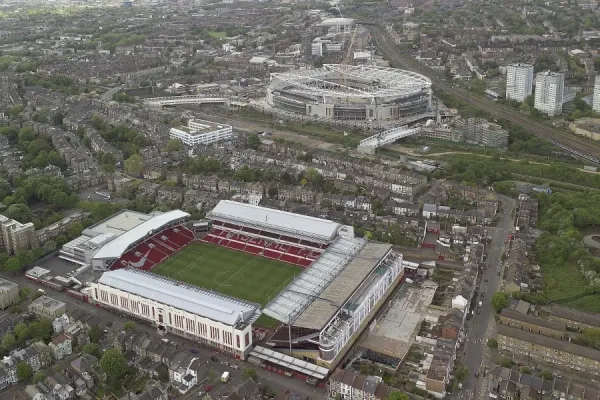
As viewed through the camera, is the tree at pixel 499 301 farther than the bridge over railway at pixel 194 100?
No

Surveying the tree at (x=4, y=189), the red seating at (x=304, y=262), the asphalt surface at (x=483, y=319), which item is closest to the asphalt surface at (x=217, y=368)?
the asphalt surface at (x=483, y=319)

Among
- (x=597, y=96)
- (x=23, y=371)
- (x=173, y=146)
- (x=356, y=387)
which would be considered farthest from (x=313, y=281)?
(x=597, y=96)

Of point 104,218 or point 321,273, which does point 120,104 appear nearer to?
point 104,218

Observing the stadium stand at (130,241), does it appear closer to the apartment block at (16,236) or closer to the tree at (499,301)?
the apartment block at (16,236)

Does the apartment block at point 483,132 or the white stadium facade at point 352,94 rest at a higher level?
the white stadium facade at point 352,94

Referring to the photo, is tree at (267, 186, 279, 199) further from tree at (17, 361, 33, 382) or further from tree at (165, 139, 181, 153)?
tree at (17, 361, 33, 382)

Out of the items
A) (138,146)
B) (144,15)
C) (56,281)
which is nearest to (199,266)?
(56,281)

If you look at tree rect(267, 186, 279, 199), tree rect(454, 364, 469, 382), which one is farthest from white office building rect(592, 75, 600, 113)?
tree rect(454, 364, 469, 382)
